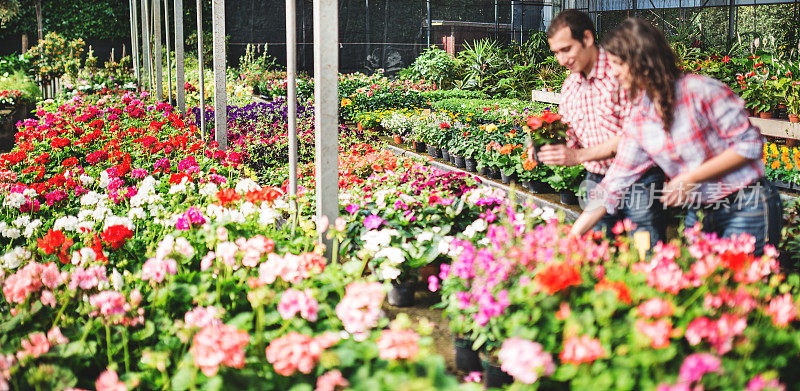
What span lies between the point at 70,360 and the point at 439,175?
254 cm

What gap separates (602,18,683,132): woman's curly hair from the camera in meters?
1.87

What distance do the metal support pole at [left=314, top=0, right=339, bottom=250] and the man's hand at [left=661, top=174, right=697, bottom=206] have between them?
1304 millimetres

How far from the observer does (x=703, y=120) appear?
72.7 inches

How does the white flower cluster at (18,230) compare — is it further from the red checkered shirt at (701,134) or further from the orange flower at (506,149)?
the orange flower at (506,149)

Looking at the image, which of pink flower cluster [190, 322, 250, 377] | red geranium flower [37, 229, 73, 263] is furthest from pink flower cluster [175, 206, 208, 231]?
pink flower cluster [190, 322, 250, 377]

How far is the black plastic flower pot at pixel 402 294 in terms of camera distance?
2799 millimetres

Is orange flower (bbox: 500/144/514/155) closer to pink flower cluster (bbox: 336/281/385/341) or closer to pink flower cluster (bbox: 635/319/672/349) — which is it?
pink flower cluster (bbox: 336/281/385/341)

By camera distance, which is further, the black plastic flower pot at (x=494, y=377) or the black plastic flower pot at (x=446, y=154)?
the black plastic flower pot at (x=446, y=154)

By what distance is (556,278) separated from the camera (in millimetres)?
1480

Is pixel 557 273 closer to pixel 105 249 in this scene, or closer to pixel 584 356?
pixel 584 356

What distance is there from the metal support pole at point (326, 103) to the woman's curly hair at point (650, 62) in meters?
1.16

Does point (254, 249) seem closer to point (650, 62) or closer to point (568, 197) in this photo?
point (650, 62)

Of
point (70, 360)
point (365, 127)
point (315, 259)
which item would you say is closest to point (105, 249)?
point (70, 360)

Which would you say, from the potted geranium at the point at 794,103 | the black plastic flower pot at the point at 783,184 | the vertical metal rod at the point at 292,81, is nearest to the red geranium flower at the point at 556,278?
the vertical metal rod at the point at 292,81
